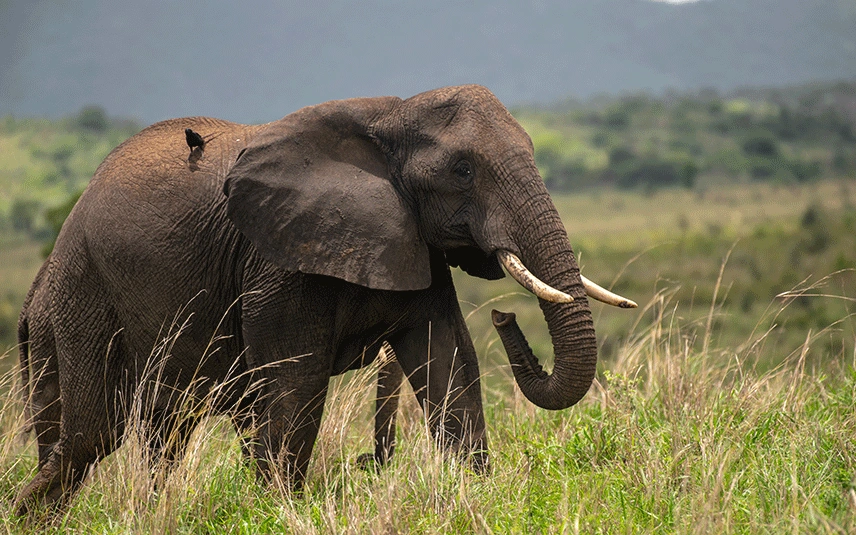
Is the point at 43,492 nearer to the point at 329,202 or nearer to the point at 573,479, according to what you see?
the point at 329,202

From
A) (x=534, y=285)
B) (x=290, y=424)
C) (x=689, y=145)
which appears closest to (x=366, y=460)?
(x=290, y=424)

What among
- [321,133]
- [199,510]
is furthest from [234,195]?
[199,510]

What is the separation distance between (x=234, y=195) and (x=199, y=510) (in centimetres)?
160

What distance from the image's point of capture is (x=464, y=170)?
5547 mm

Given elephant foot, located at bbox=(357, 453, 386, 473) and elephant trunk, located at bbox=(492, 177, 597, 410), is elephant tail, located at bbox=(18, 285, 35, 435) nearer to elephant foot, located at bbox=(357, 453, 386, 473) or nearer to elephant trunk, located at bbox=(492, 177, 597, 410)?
elephant foot, located at bbox=(357, 453, 386, 473)

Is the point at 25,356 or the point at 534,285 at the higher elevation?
the point at 534,285

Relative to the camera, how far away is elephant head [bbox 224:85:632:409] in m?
5.36

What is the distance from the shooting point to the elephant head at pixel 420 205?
5355mm

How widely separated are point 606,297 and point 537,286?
1.28 ft

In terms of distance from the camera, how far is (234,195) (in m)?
5.77

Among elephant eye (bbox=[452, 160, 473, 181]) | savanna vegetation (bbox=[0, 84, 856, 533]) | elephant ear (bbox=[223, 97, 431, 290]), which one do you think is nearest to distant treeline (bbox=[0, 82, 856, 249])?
savanna vegetation (bbox=[0, 84, 856, 533])

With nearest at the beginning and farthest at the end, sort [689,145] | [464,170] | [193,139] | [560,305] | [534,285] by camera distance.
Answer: [534,285] → [560,305] → [464,170] → [193,139] → [689,145]

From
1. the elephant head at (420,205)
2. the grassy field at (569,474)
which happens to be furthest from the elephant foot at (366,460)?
the elephant head at (420,205)

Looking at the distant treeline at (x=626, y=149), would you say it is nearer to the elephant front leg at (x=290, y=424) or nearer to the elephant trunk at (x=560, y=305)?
the elephant front leg at (x=290, y=424)
